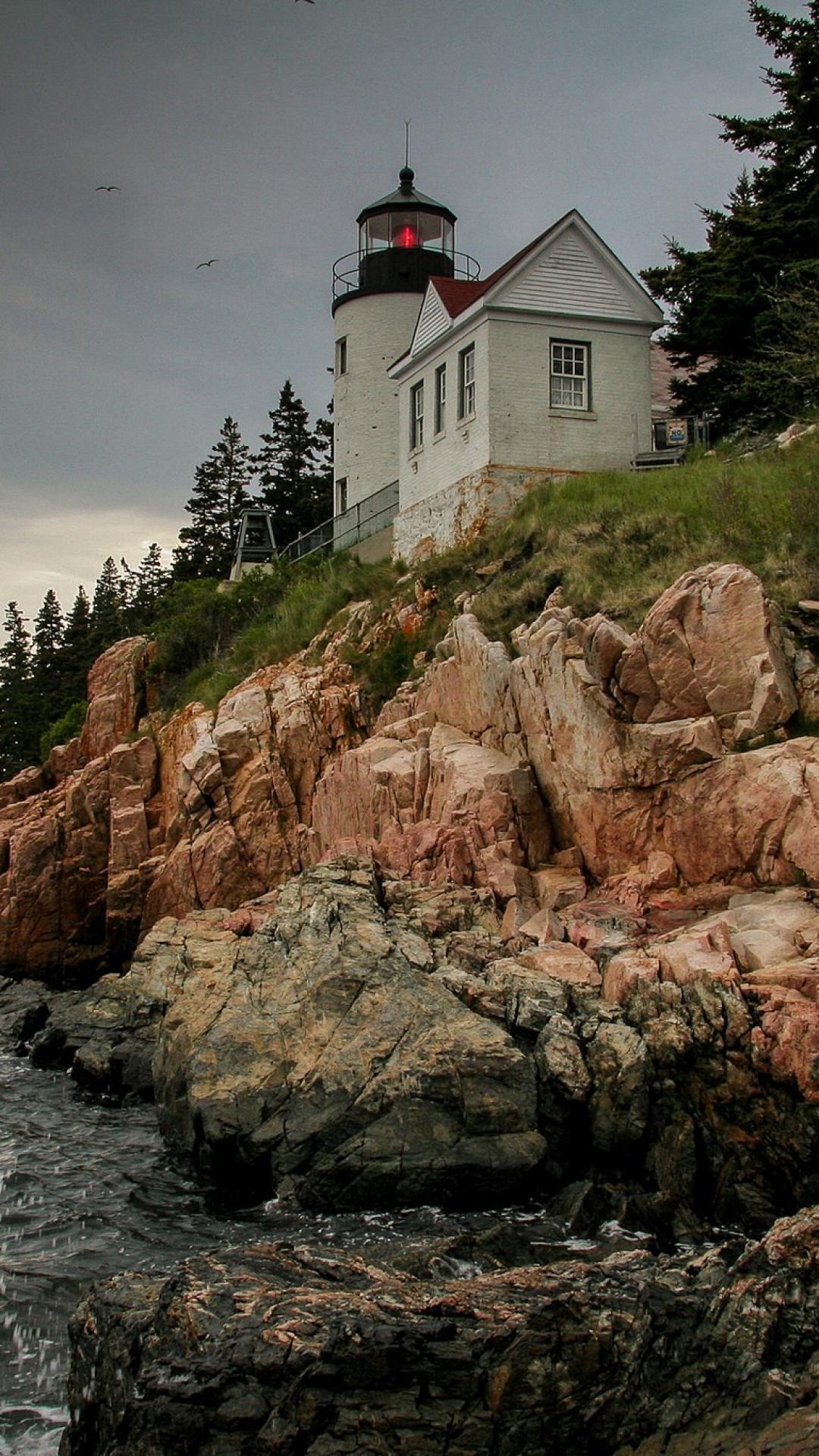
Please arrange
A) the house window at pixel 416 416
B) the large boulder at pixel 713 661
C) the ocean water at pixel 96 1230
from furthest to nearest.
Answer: the house window at pixel 416 416 < the large boulder at pixel 713 661 < the ocean water at pixel 96 1230

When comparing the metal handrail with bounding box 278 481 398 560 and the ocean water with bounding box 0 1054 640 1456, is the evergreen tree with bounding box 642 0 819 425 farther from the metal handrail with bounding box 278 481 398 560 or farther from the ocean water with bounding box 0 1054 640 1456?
the ocean water with bounding box 0 1054 640 1456

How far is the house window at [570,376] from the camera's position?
88.4ft

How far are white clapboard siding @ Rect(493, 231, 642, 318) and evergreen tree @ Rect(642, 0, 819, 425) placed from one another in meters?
1.45

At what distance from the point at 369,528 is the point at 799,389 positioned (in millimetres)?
12623

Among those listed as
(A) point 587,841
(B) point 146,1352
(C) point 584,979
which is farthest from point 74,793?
(B) point 146,1352

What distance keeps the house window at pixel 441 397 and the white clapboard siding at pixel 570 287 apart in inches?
113

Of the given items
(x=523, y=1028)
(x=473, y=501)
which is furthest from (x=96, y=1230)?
(x=473, y=501)

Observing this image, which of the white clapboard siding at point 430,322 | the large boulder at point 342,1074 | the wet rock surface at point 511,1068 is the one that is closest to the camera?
the wet rock surface at point 511,1068

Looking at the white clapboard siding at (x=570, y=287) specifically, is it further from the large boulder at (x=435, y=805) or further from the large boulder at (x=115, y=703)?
the large boulder at (x=115, y=703)

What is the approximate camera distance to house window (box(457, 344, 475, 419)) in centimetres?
2736

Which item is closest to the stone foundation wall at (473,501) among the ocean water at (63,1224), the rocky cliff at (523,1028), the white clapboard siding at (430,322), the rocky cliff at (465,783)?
the rocky cliff at (465,783)

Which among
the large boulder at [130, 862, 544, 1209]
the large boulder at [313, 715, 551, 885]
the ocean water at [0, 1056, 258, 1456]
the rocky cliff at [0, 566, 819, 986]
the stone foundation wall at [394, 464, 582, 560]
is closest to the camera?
the ocean water at [0, 1056, 258, 1456]

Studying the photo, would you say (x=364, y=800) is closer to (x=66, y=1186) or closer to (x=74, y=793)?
(x=66, y=1186)

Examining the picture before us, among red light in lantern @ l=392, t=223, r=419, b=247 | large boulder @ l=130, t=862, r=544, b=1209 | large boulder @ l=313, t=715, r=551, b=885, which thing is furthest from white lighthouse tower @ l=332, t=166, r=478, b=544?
large boulder @ l=130, t=862, r=544, b=1209
